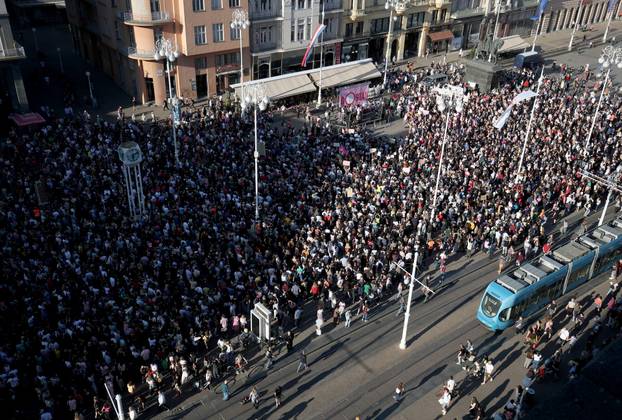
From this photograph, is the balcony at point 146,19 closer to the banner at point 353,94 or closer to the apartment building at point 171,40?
the apartment building at point 171,40

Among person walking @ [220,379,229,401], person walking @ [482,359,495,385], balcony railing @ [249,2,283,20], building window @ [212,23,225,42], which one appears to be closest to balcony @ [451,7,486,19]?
balcony railing @ [249,2,283,20]

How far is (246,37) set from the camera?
54.0m

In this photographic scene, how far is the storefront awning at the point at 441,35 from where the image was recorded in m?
69.8

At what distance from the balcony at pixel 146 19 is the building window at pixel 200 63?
16.2 ft

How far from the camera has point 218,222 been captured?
3212 cm

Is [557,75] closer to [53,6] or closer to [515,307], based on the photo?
[515,307]

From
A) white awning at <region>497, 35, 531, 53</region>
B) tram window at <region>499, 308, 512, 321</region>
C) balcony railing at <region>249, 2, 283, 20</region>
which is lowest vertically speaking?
tram window at <region>499, 308, 512, 321</region>

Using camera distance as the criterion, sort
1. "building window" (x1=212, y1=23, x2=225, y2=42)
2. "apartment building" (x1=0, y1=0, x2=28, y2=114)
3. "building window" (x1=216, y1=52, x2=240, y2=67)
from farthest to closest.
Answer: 1. "building window" (x1=216, y1=52, x2=240, y2=67)
2. "building window" (x1=212, y1=23, x2=225, y2=42)
3. "apartment building" (x1=0, y1=0, x2=28, y2=114)

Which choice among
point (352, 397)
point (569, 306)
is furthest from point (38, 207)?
point (569, 306)

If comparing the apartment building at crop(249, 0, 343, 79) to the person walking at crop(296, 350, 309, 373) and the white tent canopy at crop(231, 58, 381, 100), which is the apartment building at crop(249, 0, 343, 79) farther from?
the person walking at crop(296, 350, 309, 373)

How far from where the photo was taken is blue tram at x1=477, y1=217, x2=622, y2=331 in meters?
26.0

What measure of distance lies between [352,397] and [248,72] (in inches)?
1602

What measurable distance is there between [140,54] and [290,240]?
28.9 metres

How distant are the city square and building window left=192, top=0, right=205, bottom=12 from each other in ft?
0.34
